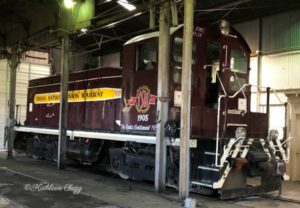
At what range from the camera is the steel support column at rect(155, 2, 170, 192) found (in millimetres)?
9023

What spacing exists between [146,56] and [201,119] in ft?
7.57

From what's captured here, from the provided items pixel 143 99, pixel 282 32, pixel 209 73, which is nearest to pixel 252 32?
pixel 282 32

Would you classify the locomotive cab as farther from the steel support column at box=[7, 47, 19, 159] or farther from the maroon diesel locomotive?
the steel support column at box=[7, 47, 19, 159]

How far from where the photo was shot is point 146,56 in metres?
10.1

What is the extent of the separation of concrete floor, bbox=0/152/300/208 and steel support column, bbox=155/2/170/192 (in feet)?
1.59

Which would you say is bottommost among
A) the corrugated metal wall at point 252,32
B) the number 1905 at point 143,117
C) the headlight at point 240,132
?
the headlight at point 240,132

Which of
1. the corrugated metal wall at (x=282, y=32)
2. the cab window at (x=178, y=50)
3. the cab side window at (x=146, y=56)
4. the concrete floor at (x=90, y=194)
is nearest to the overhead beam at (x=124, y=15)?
the cab side window at (x=146, y=56)

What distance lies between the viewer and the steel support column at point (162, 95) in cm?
902

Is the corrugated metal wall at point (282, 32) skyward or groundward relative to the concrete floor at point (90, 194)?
skyward

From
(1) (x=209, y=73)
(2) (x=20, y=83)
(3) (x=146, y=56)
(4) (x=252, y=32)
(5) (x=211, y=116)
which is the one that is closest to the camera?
(5) (x=211, y=116)

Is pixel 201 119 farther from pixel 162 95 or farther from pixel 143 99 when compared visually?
pixel 143 99

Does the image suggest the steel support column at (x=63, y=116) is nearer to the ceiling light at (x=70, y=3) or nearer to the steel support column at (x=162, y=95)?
the ceiling light at (x=70, y=3)

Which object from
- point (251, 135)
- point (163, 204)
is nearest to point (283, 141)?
point (251, 135)

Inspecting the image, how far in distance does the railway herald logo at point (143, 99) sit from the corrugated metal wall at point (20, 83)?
12.6 meters
